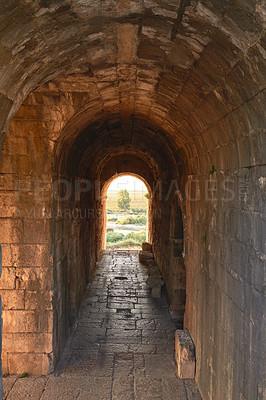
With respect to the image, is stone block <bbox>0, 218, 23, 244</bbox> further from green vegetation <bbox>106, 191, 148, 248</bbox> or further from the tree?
the tree

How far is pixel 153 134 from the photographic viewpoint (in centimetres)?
852

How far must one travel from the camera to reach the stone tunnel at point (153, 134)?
2676 mm

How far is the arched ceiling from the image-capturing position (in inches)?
95.7

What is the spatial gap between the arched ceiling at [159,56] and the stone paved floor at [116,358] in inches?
155

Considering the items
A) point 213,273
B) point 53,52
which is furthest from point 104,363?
point 53,52

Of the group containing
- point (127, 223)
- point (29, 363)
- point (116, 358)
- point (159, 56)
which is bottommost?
point (116, 358)

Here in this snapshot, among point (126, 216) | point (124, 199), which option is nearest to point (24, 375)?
point (126, 216)

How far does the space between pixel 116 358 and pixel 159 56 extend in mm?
5574

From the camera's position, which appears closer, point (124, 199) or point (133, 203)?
point (124, 199)

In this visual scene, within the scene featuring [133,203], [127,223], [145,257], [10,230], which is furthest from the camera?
[133,203]

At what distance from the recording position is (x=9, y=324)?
564 cm

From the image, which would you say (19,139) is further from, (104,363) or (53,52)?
(104,363)

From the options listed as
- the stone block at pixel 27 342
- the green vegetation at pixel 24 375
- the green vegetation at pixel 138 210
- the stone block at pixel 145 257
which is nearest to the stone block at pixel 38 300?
the stone block at pixel 27 342

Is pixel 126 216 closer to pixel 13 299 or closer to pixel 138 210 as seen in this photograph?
pixel 138 210
